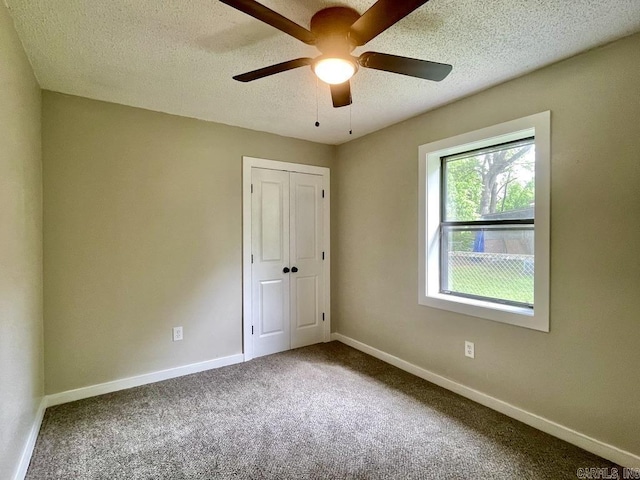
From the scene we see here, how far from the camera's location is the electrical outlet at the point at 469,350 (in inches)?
101

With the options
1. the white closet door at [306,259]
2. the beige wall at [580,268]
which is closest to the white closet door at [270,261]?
the white closet door at [306,259]

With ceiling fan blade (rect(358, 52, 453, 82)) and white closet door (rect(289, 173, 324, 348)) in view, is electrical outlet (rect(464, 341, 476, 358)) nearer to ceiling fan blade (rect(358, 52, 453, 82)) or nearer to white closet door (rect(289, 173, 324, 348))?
white closet door (rect(289, 173, 324, 348))

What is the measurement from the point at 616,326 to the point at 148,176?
3.48 m

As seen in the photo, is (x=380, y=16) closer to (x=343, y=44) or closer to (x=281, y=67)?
(x=343, y=44)

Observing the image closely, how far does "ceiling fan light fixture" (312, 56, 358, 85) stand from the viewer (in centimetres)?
155

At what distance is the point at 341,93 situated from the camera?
1.90m

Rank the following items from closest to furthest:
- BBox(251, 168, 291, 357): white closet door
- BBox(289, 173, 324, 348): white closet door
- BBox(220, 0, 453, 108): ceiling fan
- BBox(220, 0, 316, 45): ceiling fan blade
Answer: BBox(220, 0, 316, 45): ceiling fan blade
BBox(220, 0, 453, 108): ceiling fan
BBox(251, 168, 291, 357): white closet door
BBox(289, 173, 324, 348): white closet door

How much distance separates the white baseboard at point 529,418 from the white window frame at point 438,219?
60 cm

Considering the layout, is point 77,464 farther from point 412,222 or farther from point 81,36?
point 412,222

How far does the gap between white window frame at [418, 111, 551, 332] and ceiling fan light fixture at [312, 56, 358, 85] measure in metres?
1.36

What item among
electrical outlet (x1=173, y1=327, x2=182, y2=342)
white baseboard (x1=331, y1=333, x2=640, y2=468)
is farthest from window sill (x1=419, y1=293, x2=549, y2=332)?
electrical outlet (x1=173, y1=327, x2=182, y2=342)

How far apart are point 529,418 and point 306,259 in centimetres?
245

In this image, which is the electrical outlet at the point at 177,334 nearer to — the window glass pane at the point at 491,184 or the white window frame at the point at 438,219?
the white window frame at the point at 438,219

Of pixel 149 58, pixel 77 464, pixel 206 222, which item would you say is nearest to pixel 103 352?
pixel 77 464
